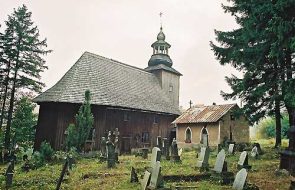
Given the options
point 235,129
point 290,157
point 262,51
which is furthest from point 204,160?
point 235,129

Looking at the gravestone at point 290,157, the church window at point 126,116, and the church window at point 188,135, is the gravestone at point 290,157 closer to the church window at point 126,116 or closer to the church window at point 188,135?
the church window at point 126,116

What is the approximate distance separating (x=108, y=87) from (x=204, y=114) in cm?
1145

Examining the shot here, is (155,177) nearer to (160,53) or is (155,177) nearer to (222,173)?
(222,173)

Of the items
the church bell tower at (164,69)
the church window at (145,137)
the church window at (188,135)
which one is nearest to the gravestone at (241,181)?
the church window at (145,137)

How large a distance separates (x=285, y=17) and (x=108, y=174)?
10.3m

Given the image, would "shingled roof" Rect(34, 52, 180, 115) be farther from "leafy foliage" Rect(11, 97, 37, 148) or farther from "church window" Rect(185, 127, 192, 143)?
"leafy foliage" Rect(11, 97, 37, 148)

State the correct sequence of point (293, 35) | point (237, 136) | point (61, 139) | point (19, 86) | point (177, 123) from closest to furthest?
1. point (293, 35)
2. point (61, 139)
3. point (19, 86)
4. point (237, 136)
5. point (177, 123)

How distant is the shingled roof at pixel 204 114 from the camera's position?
96.5 feet

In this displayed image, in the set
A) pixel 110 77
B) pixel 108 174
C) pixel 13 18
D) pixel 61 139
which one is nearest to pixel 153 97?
pixel 110 77

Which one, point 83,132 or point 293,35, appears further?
point 83,132

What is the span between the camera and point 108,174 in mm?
12148

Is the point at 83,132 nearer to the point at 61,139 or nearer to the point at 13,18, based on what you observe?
the point at 61,139

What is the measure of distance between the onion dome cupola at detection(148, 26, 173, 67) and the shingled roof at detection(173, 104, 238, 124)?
9.05 meters

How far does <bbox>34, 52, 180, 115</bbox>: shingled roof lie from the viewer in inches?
950
